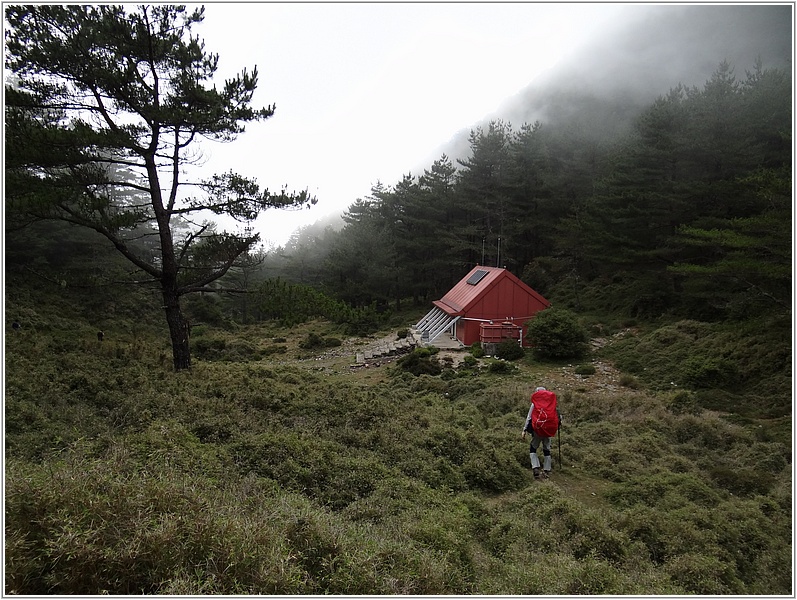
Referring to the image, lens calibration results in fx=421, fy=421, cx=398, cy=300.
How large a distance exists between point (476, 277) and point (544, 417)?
58.9 feet

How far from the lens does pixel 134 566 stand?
281 centimetres

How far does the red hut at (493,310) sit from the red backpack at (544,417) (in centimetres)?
1332

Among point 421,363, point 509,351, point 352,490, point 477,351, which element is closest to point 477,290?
point 477,351

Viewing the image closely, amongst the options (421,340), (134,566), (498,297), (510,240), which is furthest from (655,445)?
(510,240)

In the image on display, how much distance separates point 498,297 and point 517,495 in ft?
55.0

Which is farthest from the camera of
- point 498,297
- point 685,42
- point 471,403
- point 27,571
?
point 685,42

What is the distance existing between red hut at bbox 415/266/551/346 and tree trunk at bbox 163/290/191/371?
1396 centimetres

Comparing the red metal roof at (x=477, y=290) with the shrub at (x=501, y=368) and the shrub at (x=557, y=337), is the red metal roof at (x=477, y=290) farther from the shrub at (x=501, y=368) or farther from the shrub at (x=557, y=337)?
the shrub at (x=501, y=368)

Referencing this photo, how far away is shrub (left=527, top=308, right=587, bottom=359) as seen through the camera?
1834cm

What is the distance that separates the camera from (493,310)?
74.0 ft

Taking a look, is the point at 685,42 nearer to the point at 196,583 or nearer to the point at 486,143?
the point at 486,143

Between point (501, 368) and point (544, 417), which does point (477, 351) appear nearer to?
point (501, 368)

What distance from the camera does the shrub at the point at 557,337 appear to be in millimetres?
18344

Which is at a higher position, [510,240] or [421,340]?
[510,240]
